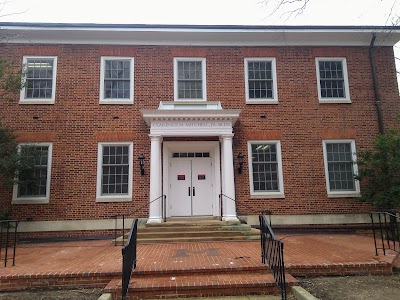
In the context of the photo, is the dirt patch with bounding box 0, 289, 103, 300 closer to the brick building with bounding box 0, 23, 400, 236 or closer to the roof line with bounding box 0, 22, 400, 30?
the brick building with bounding box 0, 23, 400, 236

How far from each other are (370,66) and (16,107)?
14.4 meters

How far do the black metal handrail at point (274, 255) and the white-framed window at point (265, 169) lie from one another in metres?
5.01

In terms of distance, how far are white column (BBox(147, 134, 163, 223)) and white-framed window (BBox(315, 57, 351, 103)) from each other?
694cm

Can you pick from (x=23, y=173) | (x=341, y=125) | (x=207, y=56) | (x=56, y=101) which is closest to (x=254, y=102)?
(x=207, y=56)

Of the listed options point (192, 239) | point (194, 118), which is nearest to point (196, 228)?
point (192, 239)

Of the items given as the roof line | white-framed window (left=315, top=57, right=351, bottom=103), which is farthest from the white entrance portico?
white-framed window (left=315, top=57, right=351, bottom=103)

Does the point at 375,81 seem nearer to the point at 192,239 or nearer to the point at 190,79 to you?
the point at 190,79

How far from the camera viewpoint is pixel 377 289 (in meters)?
5.55

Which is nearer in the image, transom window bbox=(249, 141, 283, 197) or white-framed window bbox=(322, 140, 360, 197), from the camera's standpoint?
transom window bbox=(249, 141, 283, 197)

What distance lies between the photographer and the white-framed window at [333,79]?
12.5 meters

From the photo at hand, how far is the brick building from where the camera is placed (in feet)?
36.4

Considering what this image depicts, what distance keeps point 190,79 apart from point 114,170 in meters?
4.72

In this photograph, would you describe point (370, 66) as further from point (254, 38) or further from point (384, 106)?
point (254, 38)

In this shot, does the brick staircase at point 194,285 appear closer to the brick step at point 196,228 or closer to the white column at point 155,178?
the brick step at point 196,228
